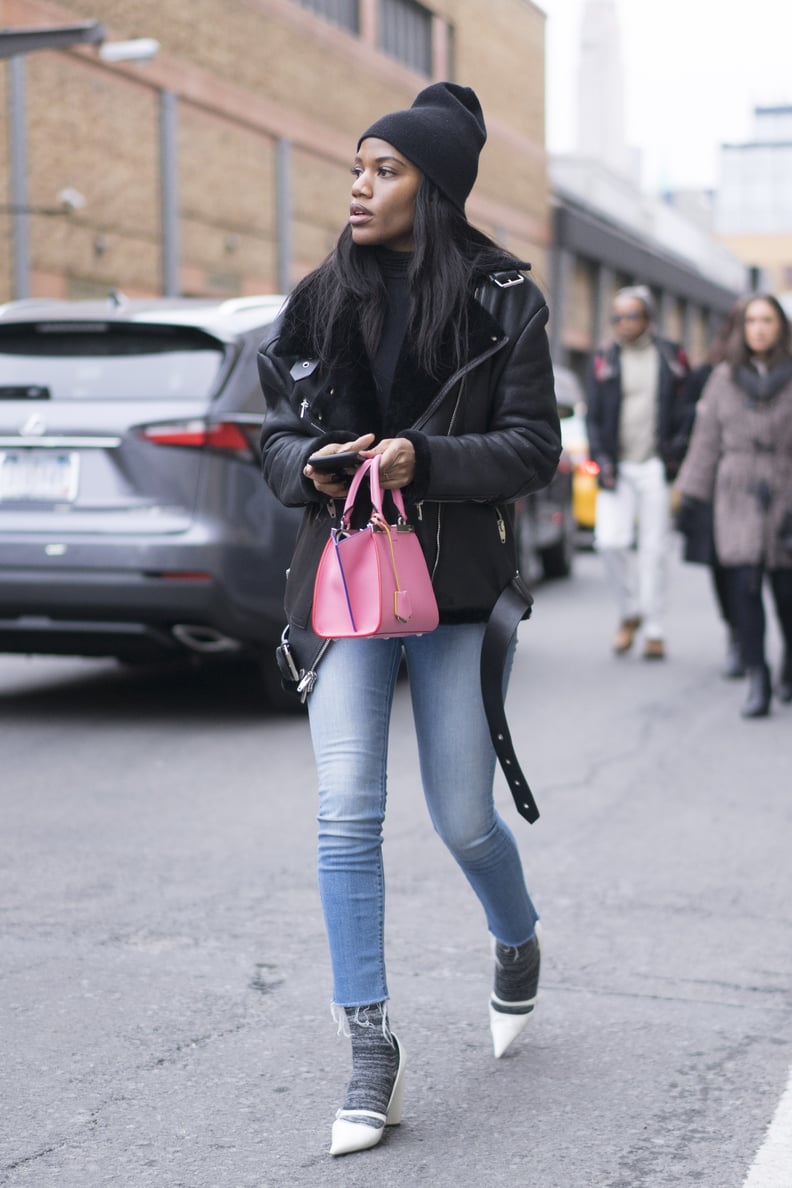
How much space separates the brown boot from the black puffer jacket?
7.08m

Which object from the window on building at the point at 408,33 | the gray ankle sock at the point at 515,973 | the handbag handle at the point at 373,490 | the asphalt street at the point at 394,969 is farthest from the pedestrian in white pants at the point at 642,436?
the window on building at the point at 408,33

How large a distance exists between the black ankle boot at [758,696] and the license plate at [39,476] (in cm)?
319

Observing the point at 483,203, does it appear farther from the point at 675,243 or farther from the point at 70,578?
the point at 70,578

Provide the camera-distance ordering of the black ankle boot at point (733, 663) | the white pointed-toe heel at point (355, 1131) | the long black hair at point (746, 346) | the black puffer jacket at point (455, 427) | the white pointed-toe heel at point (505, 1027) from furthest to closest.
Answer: the black ankle boot at point (733, 663), the long black hair at point (746, 346), the white pointed-toe heel at point (505, 1027), the black puffer jacket at point (455, 427), the white pointed-toe heel at point (355, 1131)

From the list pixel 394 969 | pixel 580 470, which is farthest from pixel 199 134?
pixel 394 969

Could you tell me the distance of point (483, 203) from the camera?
40.3 metres

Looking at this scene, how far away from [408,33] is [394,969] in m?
35.5

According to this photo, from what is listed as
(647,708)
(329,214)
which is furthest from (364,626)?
(329,214)

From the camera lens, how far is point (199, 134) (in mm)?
27516

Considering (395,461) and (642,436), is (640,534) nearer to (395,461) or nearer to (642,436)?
(642,436)

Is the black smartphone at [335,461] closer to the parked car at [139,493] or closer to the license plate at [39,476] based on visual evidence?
the parked car at [139,493]

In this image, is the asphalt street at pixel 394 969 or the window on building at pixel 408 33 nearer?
the asphalt street at pixel 394 969

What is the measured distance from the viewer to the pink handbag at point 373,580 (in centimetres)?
320

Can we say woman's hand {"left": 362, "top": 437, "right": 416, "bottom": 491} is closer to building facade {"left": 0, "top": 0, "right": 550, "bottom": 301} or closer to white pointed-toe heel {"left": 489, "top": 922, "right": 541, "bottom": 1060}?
white pointed-toe heel {"left": 489, "top": 922, "right": 541, "bottom": 1060}
